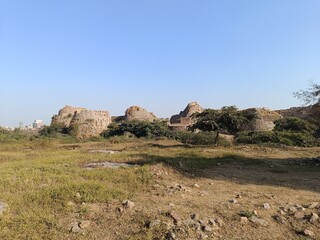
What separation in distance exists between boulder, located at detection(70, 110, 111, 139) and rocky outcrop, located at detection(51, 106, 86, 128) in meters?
2.54

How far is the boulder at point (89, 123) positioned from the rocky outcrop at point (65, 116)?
2542 mm

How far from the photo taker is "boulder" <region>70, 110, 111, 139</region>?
3450 centimetres

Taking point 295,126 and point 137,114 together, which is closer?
point 295,126

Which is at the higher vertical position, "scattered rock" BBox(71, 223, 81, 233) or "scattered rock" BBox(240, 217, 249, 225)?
"scattered rock" BBox(240, 217, 249, 225)

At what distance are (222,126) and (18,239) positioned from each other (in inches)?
621

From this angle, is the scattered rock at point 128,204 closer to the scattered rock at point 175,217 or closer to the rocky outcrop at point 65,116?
the scattered rock at point 175,217

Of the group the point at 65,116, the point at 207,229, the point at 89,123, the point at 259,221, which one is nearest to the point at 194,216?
the point at 207,229

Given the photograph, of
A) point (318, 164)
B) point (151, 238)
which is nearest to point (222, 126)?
point (318, 164)

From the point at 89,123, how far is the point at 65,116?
21.3 feet

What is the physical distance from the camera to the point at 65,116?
132 feet

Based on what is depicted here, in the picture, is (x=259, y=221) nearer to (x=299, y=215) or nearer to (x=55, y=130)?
(x=299, y=215)


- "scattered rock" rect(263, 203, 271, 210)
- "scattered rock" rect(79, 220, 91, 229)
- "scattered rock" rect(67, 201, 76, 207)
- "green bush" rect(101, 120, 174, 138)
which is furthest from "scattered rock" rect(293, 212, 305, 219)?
"green bush" rect(101, 120, 174, 138)

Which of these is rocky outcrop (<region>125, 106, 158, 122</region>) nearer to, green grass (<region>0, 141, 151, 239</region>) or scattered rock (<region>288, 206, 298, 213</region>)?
green grass (<region>0, 141, 151, 239</region>)

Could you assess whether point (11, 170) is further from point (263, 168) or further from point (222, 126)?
point (222, 126)
